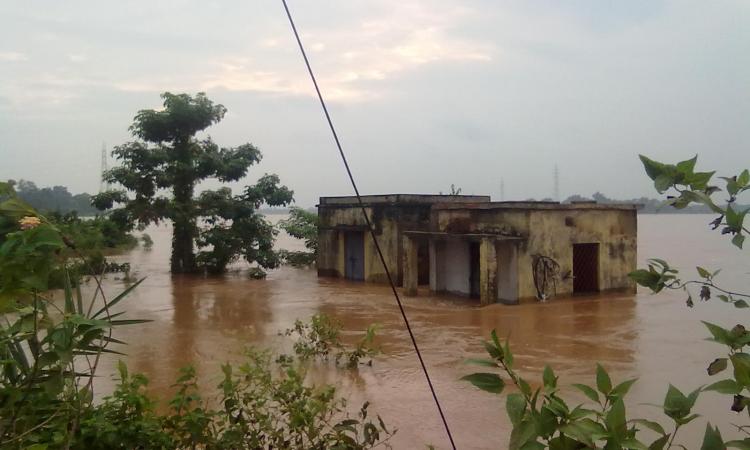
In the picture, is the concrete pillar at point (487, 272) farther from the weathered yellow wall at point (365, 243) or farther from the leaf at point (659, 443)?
the leaf at point (659, 443)

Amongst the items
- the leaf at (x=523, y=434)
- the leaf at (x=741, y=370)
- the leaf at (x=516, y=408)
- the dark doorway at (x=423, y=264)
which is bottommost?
the dark doorway at (x=423, y=264)

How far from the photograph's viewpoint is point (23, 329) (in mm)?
2484

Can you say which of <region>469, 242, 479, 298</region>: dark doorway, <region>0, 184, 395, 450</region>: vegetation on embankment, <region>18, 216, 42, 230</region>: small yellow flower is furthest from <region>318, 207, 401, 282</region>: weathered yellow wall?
<region>18, 216, 42, 230</region>: small yellow flower

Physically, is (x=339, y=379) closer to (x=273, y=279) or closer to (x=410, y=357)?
(x=410, y=357)

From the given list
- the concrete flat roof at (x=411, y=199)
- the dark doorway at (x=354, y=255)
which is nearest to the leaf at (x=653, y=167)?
the concrete flat roof at (x=411, y=199)

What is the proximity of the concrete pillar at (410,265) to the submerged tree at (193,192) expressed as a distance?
8.52 metres

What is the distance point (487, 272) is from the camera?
15.1 meters

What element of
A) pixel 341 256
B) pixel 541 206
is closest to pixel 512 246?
pixel 541 206

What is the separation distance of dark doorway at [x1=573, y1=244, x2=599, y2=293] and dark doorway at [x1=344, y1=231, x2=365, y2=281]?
7.84 m

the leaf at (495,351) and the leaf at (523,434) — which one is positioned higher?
the leaf at (495,351)

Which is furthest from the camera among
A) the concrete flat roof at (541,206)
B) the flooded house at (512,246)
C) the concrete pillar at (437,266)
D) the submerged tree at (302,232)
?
the submerged tree at (302,232)

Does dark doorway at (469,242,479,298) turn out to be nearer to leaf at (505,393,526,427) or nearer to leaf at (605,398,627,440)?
leaf at (505,393,526,427)

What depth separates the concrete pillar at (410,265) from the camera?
17.3 metres

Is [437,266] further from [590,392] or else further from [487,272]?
[590,392]
